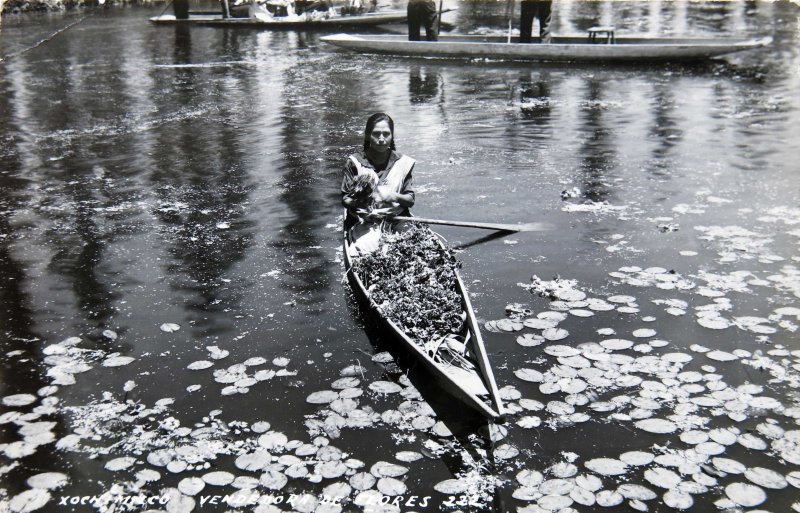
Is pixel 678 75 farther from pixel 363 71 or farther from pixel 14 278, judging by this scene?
pixel 14 278

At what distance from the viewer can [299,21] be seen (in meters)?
33.5

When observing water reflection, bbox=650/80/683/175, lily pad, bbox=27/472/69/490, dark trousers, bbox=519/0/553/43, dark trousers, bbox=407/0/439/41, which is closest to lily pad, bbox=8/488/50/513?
lily pad, bbox=27/472/69/490

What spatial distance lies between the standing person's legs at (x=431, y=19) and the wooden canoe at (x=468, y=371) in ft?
64.7

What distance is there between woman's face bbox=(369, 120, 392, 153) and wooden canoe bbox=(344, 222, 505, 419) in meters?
2.14

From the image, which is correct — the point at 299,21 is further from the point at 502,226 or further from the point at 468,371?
the point at 468,371

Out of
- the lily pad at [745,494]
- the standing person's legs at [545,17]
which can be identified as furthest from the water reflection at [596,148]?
the lily pad at [745,494]

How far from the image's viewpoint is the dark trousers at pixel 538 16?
22531 mm

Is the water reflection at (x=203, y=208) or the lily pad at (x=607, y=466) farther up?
the water reflection at (x=203, y=208)

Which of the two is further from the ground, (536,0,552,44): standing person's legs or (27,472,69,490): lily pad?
(536,0,552,44): standing person's legs

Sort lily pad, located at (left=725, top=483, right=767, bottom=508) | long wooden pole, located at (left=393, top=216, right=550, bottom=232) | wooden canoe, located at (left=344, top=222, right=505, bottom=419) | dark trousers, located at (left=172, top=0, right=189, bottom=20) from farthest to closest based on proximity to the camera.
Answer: dark trousers, located at (left=172, top=0, right=189, bottom=20) → long wooden pole, located at (left=393, top=216, right=550, bottom=232) → wooden canoe, located at (left=344, top=222, right=505, bottom=419) → lily pad, located at (left=725, top=483, right=767, bottom=508)

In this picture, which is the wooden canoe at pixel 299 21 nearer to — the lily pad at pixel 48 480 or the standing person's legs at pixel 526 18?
the standing person's legs at pixel 526 18

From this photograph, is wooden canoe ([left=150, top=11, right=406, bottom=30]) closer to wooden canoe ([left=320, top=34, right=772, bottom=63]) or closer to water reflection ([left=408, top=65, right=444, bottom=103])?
wooden canoe ([left=320, top=34, right=772, bottom=63])

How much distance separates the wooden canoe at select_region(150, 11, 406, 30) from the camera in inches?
1256

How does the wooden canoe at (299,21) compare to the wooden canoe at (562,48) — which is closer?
the wooden canoe at (562,48)
